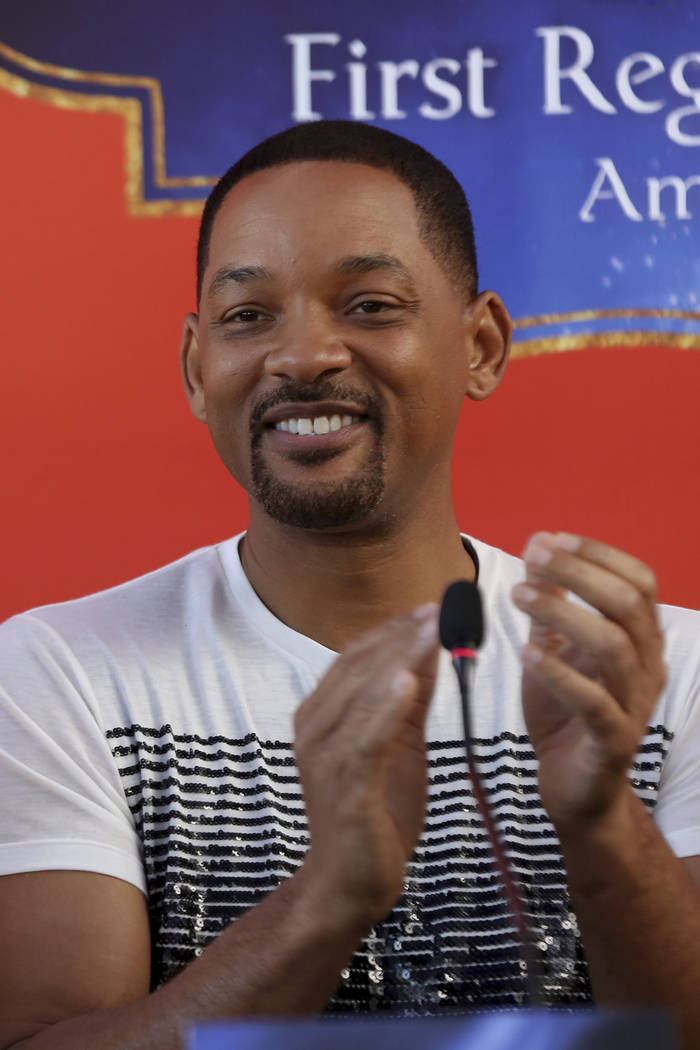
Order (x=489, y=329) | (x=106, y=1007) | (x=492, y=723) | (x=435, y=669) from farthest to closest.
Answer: (x=489, y=329)
(x=492, y=723)
(x=106, y=1007)
(x=435, y=669)

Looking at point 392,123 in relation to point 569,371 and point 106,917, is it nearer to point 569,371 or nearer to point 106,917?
point 569,371

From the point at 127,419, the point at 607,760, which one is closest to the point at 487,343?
the point at 127,419

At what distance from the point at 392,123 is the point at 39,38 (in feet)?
1.61

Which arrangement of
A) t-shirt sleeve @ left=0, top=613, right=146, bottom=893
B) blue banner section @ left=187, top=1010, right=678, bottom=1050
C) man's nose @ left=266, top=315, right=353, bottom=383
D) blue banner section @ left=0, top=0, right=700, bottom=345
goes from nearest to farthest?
blue banner section @ left=187, top=1010, right=678, bottom=1050
t-shirt sleeve @ left=0, top=613, right=146, bottom=893
man's nose @ left=266, top=315, right=353, bottom=383
blue banner section @ left=0, top=0, right=700, bottom=345

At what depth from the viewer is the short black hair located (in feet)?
4.98

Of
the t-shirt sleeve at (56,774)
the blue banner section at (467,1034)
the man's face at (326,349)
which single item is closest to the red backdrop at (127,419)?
the man's face at (326,349)

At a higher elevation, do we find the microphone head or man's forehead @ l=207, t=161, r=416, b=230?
man's forehead @ l=207, t=161, r=416, b=230

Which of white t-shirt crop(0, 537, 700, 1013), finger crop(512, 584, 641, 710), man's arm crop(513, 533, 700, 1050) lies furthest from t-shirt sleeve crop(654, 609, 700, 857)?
finger crop(512, 584, 641, 710)

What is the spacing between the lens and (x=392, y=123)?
185 centimetres

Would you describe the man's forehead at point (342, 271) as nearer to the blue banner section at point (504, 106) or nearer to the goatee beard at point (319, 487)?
the goatee beard at point (319, 487)

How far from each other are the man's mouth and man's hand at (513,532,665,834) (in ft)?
1.46

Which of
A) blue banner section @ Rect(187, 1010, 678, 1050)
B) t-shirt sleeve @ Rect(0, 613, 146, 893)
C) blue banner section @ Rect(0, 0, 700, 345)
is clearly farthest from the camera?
blue banner section @ Rect(0, 0, 700, 345)

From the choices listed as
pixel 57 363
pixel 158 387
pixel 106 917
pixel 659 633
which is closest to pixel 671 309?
pixel 158 387

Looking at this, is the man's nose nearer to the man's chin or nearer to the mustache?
the mustache
